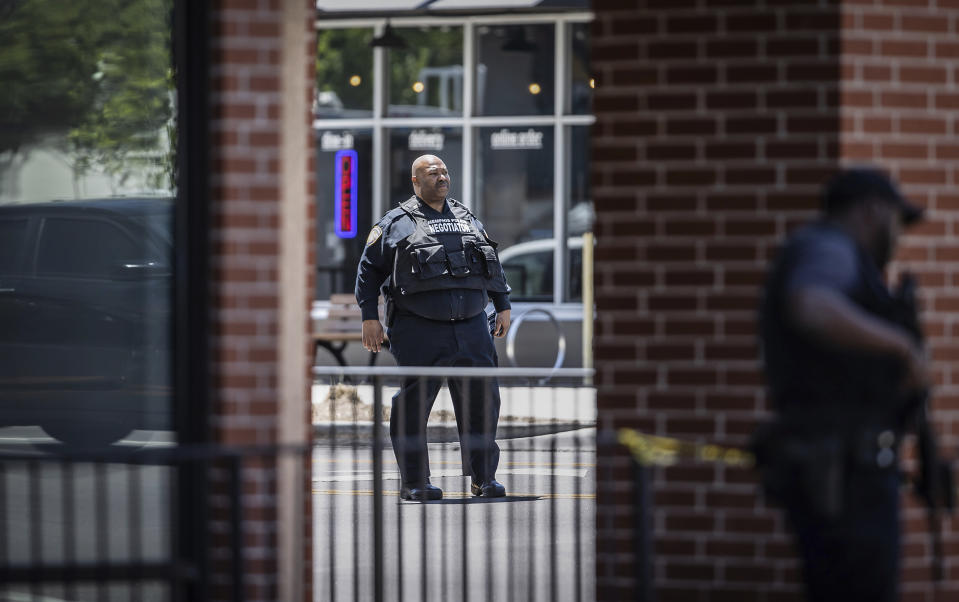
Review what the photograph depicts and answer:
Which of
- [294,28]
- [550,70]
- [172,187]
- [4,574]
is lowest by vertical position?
[4,574]

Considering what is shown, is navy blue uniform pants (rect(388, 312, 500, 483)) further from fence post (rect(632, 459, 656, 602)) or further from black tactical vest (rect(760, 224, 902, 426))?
black tactical vest (rect(760, 224, 902, 426))

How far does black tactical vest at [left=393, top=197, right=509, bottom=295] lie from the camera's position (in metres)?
8.63

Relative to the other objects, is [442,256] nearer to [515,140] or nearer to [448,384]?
[448,384]

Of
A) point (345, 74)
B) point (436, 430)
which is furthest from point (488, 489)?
point (345, 74)

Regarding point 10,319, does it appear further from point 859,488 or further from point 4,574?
point 859,488

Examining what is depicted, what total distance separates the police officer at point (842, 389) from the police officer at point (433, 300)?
4.26m

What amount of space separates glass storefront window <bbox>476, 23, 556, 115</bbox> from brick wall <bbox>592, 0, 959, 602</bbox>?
12702mm

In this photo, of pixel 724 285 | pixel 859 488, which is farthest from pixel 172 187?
pixel 859 488

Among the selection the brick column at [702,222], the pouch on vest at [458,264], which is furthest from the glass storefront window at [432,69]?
the brick column at [702,222]

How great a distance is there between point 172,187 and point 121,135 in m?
0.44

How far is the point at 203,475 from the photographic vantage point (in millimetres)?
5074

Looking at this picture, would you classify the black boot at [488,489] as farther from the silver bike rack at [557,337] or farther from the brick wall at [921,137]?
the silver bike rack at [557,337]

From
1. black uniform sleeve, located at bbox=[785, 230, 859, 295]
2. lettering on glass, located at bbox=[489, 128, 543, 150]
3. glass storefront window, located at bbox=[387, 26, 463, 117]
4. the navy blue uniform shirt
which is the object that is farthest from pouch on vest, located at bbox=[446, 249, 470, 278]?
glass storefront window, located at bbox=[387, 26, 463, 117]

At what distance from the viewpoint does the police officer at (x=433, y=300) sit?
28.2 ft
